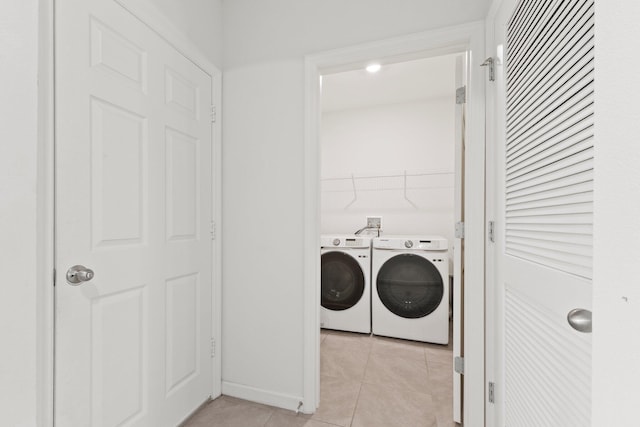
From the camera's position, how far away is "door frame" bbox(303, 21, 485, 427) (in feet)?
4.50

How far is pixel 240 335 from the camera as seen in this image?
1.80m

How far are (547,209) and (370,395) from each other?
160 cm

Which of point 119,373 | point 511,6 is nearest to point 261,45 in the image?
point 511,6

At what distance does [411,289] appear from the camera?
2.67 m

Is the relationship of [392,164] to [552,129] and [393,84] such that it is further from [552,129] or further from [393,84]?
[552,129]

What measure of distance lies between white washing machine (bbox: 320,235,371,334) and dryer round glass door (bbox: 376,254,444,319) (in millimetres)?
180

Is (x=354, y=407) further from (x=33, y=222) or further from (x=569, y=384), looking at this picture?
(x=33, y=222)

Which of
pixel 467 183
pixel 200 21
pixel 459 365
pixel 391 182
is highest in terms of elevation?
pixel 200 21

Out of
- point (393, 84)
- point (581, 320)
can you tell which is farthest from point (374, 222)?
point (581, 320)

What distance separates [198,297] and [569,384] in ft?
5.41

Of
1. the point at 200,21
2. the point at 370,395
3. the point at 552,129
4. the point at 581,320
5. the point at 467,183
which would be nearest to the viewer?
the point at 581,320

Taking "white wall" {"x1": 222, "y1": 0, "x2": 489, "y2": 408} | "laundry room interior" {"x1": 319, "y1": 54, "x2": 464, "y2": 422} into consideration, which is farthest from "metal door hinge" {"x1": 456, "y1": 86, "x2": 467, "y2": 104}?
"white wall" {"x1": 222, "y1": 0, "x2": 489, "y2": 408}

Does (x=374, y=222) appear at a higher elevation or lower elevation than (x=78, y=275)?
higher

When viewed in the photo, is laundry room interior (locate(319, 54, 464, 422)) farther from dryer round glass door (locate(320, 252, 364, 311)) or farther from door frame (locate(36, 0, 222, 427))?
door frame (locate(36, 0, 222, 427))
